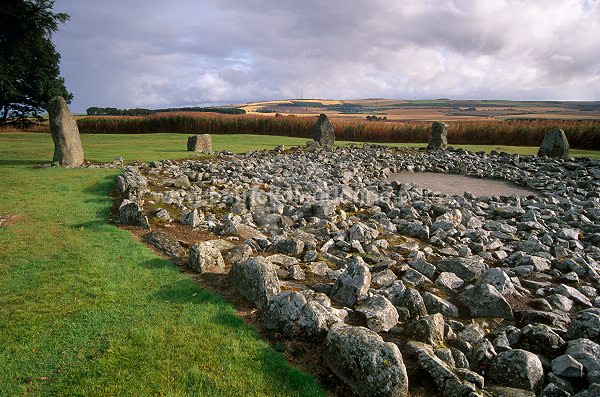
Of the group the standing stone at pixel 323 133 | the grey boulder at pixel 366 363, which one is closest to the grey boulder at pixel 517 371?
the grey boulder at pixel 366 363

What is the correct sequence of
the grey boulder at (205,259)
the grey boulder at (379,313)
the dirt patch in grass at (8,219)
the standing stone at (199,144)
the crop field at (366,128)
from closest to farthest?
the grey boulder at (379,313) → the grey boulder at (205,259) → the dirt patch in grass at (8,219) → the standing stone at (199,144) → the crop field at (366,128)

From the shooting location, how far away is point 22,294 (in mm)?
4293

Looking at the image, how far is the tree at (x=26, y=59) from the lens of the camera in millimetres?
31297

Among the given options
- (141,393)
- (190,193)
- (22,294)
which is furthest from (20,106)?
(141,393)

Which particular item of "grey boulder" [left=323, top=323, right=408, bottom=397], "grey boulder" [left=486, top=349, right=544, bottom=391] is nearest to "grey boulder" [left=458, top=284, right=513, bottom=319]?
"grey boulder" [left=486, top=349, right=544, bottom=391]

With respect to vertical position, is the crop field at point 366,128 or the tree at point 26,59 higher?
the tree at point 26,59

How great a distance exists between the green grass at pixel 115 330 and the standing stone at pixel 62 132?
26.2 feet

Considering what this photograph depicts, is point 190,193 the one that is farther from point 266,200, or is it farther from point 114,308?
point 114,308

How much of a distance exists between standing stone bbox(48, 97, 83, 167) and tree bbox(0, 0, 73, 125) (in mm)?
23641

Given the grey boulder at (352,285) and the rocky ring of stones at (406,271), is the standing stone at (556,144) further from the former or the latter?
the grey boulder at (352,285)

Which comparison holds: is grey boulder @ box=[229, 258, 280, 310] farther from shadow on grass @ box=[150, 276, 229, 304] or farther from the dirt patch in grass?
the dirt patch in grass

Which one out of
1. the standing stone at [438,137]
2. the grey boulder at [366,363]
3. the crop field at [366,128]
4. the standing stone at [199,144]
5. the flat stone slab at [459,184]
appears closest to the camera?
the grey boulder at [366,363]

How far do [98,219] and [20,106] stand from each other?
126 ft

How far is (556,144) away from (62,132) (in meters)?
23.4
